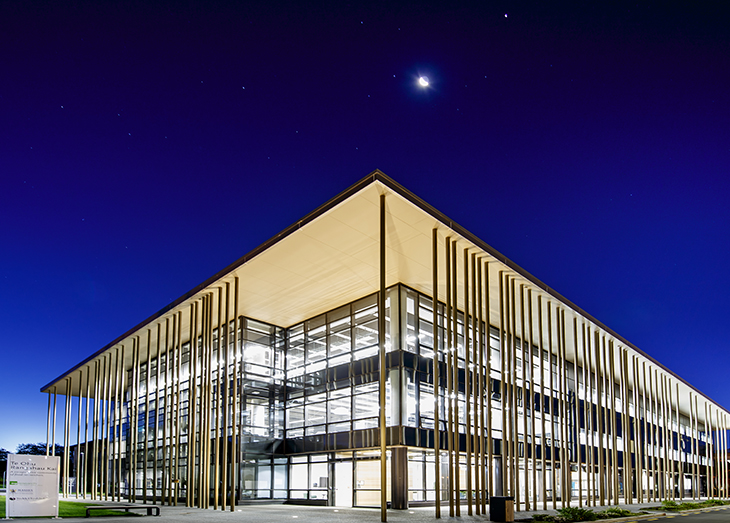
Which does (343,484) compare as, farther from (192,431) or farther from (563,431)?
(563,431)

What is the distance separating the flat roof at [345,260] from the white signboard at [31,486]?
9977 millimetres

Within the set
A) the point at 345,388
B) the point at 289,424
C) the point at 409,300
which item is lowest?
the point at 289,424

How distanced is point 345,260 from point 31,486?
12.8 meters

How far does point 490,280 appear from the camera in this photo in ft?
82.6

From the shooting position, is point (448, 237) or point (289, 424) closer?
point (448, 237)

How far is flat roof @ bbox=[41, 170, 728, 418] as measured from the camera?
19.5 metres

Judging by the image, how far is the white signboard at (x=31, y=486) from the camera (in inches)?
612

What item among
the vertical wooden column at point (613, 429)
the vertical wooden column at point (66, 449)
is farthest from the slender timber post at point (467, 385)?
the vertical wooden column at point (66, 449)

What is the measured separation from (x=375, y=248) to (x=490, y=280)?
5.44 m

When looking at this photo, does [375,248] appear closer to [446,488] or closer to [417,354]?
[417,354]

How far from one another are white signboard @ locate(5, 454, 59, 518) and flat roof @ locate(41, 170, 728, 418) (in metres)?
9.98

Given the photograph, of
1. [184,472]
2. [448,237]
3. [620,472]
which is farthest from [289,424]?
[620,472]

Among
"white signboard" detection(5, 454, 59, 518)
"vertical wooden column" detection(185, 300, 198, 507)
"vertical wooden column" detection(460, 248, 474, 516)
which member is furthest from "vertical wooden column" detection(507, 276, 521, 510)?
"white signboard" detection(5, 454, 59, 518)

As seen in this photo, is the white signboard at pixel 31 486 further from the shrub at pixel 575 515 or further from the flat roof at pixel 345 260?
the shrub at pixel 575 515
